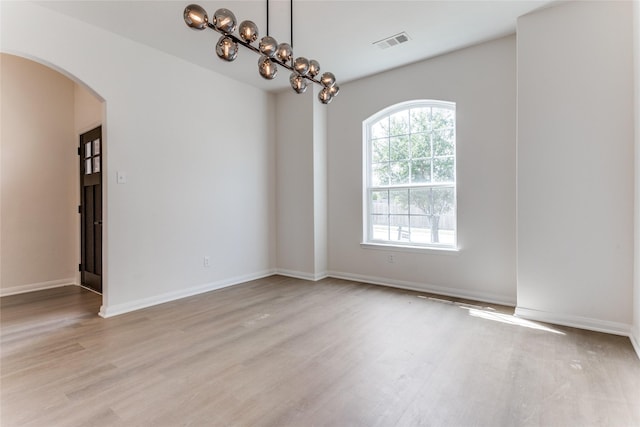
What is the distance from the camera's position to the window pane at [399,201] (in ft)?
14.2

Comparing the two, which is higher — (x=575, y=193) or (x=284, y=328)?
(x=575, y=193)

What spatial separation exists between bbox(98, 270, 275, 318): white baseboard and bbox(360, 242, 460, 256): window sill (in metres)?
1.76

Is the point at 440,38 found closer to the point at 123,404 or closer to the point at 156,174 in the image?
the point at 156,174

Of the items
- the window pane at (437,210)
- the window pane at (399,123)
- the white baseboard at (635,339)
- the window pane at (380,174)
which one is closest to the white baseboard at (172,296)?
the window pane at (380,174)

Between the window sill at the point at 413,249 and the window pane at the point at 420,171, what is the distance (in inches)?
35.1

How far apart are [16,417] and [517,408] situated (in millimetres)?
2732

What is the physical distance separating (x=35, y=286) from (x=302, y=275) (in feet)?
12.0

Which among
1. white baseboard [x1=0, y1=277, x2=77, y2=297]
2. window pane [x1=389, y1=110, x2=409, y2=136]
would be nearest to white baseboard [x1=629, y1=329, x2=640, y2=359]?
window pane [x1=389, y1=110, x2=409, y2=136]

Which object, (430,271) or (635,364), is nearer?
(635,364)

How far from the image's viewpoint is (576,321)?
2.86m

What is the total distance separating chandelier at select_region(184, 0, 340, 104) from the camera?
1834 millimetres

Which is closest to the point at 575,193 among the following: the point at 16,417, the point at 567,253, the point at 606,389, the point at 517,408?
the point at 567,253

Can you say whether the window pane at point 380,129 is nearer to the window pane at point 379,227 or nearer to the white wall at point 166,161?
the window pane at point 379,227

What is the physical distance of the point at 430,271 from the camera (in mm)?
4055
